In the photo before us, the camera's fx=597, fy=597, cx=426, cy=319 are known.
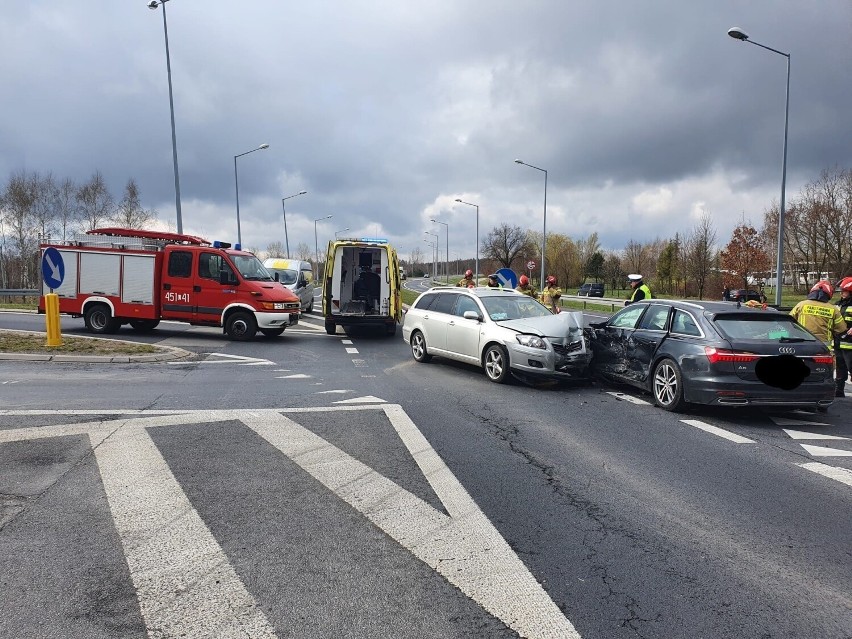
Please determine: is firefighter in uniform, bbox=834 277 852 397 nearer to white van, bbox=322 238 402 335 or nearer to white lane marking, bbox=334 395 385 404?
white lane marking, bbox=334 395 385 404

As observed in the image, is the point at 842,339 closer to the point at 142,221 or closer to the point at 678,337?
the point at 678,337

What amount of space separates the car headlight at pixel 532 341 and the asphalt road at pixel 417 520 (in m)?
1.69

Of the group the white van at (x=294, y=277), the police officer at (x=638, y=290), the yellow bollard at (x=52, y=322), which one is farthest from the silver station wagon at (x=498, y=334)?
the white van at (x=294, y=277)

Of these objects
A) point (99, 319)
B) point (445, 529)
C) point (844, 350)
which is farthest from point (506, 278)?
point (445, 529)

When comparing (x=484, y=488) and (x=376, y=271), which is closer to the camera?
(x=484, y=488)

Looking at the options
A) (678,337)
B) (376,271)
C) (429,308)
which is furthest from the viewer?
(376,271)

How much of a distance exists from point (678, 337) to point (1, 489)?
762cm

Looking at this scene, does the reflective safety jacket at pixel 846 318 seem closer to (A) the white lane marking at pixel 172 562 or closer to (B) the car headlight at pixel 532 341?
(B) the car headlight at pixel 532 341

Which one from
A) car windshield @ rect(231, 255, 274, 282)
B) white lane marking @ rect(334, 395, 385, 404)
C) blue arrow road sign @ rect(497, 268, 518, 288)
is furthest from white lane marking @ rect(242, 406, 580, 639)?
blue arrow road sign @ rect(497, 268, 518, 288)

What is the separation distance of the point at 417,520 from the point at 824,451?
461cm

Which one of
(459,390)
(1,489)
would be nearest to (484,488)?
(1,489)

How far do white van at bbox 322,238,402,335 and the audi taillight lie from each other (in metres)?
10.1

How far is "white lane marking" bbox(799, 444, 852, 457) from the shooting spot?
5969mm

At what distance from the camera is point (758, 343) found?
7340 mm
